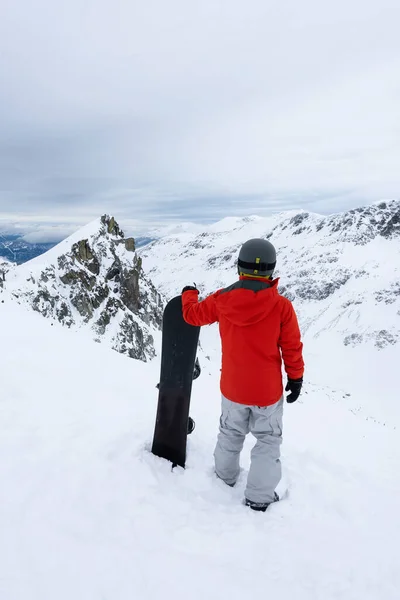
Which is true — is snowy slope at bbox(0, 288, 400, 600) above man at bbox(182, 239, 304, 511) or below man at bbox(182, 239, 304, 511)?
below

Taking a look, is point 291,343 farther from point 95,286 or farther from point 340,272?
point 340,272

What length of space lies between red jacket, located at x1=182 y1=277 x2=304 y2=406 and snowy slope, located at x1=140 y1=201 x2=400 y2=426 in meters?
19.5

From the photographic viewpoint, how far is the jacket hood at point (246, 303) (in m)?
3.61

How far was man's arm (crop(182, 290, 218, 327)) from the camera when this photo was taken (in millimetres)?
3912

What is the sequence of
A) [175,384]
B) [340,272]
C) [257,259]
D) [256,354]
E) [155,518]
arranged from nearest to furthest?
1. [155,518]
2. [257,259]
3. [256,354]
4. [175,384]
5. [340,272]

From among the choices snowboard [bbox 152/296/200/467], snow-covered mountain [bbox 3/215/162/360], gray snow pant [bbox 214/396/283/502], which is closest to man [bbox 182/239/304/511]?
gray snow pant [bbox 214/396/283/502]

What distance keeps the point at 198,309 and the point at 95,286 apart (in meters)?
39.7

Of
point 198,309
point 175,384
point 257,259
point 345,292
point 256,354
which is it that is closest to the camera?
point 257,259

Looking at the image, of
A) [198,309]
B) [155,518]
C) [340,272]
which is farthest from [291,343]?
[340,272]

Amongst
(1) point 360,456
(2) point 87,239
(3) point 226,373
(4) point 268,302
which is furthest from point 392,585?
(2) point 87,239

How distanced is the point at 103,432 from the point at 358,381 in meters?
51.2

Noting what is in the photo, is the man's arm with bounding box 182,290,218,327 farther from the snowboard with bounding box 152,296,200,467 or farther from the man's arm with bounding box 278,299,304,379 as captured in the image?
the man's arm with bounding box 278,299,304,379

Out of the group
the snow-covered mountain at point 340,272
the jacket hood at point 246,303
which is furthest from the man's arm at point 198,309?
the snow-covered mountain at point 340,272

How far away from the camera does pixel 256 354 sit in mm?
3801
